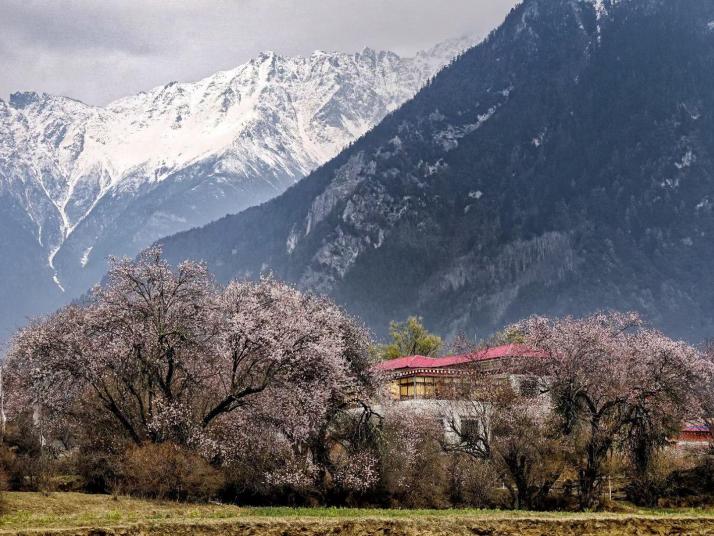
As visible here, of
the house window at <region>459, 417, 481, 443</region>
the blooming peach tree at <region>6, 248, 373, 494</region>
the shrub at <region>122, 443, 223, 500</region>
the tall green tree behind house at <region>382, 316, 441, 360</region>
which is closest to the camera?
the shrub at <region>122, 443, 223, 500</region>

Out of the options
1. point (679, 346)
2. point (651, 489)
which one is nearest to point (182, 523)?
point (651, 489)

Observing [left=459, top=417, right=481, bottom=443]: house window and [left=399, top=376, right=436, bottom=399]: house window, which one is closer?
[left=459, top=417, right=481, bottom=443]: house window

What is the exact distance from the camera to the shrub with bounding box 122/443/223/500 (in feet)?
135

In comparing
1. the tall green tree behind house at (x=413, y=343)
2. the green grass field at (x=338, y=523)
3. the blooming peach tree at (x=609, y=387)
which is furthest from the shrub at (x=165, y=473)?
the tall green tree behind house at (x=413, y=343)

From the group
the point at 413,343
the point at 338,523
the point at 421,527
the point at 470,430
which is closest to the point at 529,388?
the point at 470,430

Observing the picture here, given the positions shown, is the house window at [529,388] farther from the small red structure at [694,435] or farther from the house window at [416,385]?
the house window at [416,385]

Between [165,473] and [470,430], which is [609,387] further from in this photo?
[165,473]

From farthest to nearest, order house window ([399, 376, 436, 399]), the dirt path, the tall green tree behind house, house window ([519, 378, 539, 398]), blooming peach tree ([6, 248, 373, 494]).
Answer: the tall green tree behind house
house window ([399, 376, 436, 399])
house window ([519, 378, 539, 398])
blooming peach tree ([6, 248, 373, 494])
the dirt path

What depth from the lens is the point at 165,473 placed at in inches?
1623

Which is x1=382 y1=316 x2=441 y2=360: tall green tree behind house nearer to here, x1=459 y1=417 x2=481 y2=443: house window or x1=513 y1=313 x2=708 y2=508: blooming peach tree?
x1=513 y1=313 x2=708 y2=508: blooming peach tree

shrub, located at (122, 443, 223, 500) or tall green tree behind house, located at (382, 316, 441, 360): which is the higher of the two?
tall green tree behind house, located at (382, 316, 441, 360)

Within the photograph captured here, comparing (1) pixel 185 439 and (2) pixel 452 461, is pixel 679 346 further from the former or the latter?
(1) pixel 185 439

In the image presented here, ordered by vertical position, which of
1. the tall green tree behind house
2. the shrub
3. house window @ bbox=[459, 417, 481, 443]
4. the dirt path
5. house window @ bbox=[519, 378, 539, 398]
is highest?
the tall green tree behind house

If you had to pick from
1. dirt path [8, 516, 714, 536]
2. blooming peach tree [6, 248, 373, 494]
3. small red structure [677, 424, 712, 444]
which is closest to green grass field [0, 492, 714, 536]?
dirt path [8, 516, 714, 536]
